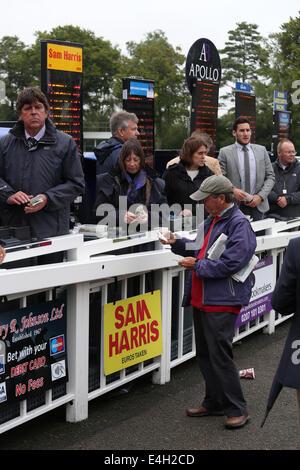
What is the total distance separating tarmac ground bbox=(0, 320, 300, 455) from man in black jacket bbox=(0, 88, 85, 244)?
1.40 metres

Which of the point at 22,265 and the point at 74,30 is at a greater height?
the point at 74,30

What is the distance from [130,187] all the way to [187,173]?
939 millimetres

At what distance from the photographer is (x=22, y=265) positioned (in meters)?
4.37

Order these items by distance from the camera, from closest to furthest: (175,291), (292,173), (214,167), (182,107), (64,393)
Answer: (64,393) < (175,291) < (214,167) < (292,173) < (182,107)

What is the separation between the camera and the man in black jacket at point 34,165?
4.87 metres

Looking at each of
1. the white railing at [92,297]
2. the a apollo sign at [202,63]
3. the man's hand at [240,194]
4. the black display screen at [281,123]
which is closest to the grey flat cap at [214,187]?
the white railing at [92,297]

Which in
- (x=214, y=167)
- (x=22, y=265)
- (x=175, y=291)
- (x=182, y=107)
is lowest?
(x=175, y=291)

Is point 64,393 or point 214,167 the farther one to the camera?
point 214,167

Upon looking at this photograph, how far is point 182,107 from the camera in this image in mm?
70188

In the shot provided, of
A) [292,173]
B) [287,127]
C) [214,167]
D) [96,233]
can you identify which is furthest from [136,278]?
[287,127]
